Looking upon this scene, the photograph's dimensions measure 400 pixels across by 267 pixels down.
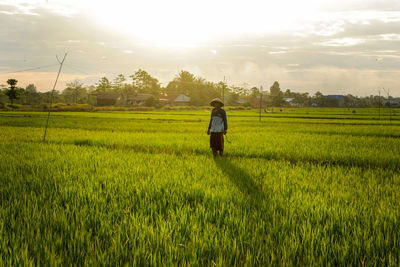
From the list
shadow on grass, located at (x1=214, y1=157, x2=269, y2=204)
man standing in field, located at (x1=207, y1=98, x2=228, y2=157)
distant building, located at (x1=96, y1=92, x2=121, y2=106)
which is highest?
distant building, located at (x1=96, y1=92, x2=121, y2=106)

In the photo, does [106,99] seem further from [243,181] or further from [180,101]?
[243,181]

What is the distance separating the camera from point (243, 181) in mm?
4480

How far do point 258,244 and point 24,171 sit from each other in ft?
14.1

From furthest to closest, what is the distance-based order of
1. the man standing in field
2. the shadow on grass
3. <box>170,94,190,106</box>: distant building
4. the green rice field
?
1. <box>170,94,190,106</box>: distant building
2. the man standing in field
3. the shadow on grass
4. the green rice field

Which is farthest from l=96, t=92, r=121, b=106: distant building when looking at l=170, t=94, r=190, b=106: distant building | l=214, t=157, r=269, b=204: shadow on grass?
l=214, t=157, r=269, b=204: shadow on grass

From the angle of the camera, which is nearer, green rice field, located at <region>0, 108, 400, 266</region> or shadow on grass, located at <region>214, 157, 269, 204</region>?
green rice field, located at <region>0, 108, 400, 266</region>

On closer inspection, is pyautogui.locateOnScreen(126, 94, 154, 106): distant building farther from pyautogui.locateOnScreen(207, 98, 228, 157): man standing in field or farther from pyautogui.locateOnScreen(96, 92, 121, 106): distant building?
pyautogui.locateOnScreen(207, 98, 228, 157): man standing in field

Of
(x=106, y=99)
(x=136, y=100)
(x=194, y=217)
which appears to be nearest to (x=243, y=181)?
(x=194, y=217)

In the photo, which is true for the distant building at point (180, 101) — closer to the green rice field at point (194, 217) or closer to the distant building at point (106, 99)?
the distant building at point (106, 99)

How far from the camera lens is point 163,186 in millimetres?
3908

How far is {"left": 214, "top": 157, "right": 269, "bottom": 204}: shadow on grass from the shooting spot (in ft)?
12.0

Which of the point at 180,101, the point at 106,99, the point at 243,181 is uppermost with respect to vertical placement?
the point at 180,101

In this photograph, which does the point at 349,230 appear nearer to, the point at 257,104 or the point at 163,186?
the point at 163,186

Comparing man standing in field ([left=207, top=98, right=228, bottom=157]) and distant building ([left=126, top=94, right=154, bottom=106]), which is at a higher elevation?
distant building ([left=126, top=94, right=154, bottom=106])
